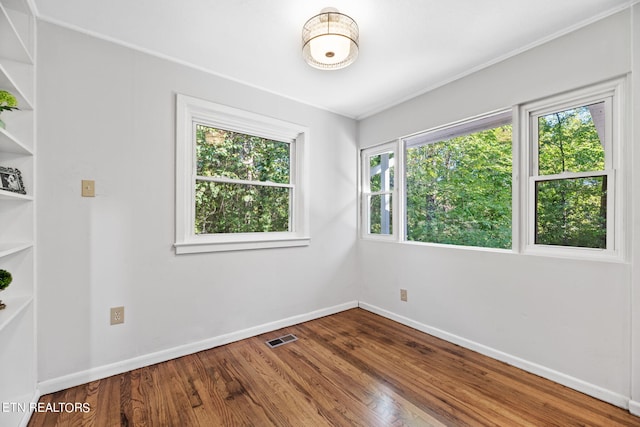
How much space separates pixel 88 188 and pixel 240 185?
1.18 metres

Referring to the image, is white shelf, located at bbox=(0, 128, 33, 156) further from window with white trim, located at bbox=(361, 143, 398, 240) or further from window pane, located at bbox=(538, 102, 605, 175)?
window pane, located at bbox=(538, 102, 605, 175)

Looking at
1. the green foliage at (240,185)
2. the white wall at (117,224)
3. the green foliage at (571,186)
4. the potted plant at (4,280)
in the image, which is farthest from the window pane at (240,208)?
the green foliage at (571,186)

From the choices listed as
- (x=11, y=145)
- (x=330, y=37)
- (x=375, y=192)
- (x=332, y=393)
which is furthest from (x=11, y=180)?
(x=375, y=192)

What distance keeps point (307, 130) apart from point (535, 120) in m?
2.07

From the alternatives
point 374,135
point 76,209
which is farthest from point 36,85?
point 374,135

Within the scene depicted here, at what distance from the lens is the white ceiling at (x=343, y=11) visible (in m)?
1.75

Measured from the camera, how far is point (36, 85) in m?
1.83

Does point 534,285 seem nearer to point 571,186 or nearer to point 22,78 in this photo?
point 571,186

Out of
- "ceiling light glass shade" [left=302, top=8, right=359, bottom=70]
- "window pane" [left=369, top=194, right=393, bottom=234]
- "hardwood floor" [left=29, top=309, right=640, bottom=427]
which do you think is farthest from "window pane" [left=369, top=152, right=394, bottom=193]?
"hardwood floor" [left=29, top=309, right=640, bottom=427]

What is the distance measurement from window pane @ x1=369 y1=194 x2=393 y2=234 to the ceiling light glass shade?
1.82 meters

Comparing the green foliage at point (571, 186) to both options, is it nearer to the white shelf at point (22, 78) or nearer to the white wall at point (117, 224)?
the white wall at point (117, 224)

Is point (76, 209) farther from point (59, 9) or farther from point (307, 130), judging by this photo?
point (307, 130)

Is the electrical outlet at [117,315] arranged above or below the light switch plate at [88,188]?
below

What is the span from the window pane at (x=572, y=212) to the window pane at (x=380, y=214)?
4.73 feet
